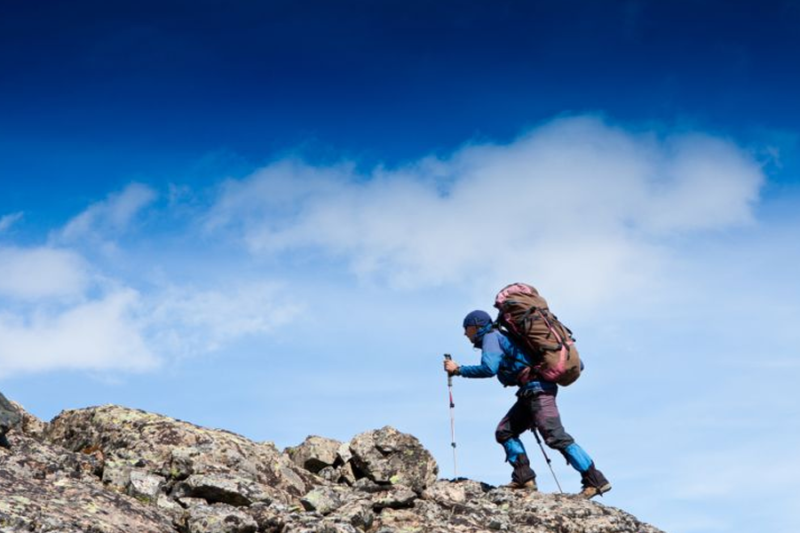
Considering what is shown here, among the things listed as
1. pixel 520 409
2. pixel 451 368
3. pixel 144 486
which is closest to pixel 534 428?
pixel 520 409

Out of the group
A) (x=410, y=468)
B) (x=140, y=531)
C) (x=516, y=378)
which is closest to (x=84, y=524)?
(x=140, y=531)

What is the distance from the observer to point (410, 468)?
697 inches

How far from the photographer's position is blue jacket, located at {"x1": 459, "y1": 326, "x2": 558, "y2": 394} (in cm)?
1742

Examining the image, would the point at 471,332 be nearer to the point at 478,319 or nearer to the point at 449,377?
the point at 478,319

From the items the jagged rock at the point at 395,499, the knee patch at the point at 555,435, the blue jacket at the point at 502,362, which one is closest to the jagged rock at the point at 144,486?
the jagged rock at the point at 395,499

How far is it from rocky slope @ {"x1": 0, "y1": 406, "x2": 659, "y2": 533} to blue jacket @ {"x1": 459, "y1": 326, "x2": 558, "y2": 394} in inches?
83.8

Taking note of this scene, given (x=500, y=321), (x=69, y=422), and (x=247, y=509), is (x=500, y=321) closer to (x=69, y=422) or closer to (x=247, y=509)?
(x=247, y=509)

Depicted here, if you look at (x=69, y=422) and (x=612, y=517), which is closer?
(x=612, y=517)

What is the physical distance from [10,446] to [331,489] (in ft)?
19.4

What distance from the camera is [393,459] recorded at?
1780 centimetres

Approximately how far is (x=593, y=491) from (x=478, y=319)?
4.21m

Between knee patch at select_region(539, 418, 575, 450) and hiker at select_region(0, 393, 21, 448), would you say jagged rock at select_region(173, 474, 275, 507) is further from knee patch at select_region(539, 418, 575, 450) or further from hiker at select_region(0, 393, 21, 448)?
knee patch at select_region(539, 418, 575, 450)

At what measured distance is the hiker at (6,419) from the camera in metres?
15.0

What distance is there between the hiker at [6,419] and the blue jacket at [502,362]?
8865 millimetres
